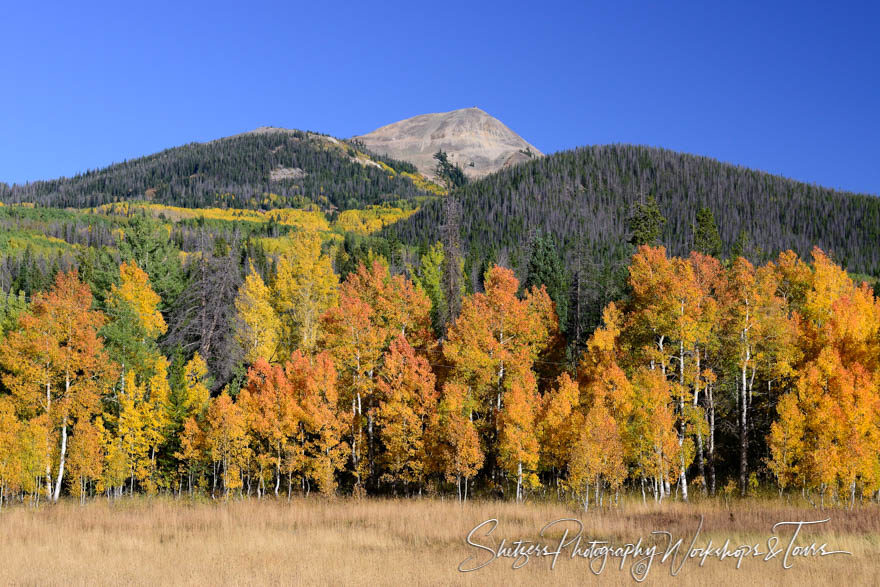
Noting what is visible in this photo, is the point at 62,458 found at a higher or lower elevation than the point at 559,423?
lower

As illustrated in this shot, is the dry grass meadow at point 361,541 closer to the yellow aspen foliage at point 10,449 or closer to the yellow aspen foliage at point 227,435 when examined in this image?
the yellow aspen foliage at point 10,449

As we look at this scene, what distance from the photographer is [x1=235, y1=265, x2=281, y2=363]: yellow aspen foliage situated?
50.9 m

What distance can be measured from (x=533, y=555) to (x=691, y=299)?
17998mm

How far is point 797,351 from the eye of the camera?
35.4 m

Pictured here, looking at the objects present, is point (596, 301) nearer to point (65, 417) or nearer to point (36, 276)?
point (65, 417)

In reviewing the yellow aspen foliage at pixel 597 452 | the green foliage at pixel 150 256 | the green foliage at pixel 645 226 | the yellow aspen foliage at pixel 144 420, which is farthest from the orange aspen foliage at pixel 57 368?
the green foliage at pixel 645 226

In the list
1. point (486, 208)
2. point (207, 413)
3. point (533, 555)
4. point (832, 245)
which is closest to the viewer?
point (533, 555)

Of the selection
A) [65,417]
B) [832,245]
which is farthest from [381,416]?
[832,245]

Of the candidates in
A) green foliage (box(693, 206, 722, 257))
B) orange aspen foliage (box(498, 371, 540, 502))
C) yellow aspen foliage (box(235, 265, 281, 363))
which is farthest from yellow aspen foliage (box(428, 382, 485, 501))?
green foliage (box(693, 206, 722, 257))

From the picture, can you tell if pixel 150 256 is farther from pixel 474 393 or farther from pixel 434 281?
pixel 434 281

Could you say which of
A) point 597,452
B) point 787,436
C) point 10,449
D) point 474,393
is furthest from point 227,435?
point 787,436

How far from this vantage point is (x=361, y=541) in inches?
971

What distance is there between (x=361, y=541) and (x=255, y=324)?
30.3 meters

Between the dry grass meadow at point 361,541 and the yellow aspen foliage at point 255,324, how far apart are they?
1732 cm
